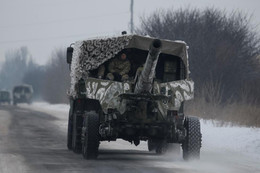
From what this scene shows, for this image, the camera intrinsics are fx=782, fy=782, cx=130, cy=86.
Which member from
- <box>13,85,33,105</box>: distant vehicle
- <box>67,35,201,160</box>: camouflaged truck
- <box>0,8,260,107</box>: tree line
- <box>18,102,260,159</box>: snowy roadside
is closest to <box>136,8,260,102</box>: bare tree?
<box>0,8,260,107</box>: tree line

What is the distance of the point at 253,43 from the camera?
43.4 meters

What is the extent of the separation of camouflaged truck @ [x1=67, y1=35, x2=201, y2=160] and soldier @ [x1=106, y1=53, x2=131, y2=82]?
113 millimetres

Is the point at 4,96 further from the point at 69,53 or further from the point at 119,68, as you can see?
the point at 119,68

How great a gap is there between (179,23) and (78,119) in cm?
2624

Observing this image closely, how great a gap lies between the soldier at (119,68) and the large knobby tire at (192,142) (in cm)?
184

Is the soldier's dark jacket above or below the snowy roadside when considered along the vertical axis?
above

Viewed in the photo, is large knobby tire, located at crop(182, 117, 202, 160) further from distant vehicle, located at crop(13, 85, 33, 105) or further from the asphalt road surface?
distant vehicle, located at crop(13, 85, 33, 105)

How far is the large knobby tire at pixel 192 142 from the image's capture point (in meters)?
17.1

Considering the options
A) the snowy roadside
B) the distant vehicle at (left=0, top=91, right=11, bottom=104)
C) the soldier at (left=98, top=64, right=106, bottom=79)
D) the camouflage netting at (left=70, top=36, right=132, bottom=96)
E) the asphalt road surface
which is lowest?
the asphalt road surface

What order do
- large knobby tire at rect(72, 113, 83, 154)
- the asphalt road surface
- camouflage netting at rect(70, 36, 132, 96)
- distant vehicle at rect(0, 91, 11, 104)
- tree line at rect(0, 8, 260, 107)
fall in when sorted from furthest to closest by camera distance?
distant vehicle at rect(0, 91, 11, 104), tree line at rect(0, 8, 260, 107), large knobby tire at rect(72, 113, 83, 154), camouflage netting at rect(70, 36, 132, 96), the asphalt road surface

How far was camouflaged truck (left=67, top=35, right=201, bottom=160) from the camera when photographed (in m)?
16.5

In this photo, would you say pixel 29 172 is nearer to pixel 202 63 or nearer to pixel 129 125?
pixel 129 125

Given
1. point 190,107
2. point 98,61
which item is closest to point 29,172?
point 98,61

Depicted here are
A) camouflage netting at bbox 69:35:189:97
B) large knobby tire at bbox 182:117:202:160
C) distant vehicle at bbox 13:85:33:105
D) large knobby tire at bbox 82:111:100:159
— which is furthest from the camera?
distant vehicle at bbox 13:85:33:105
